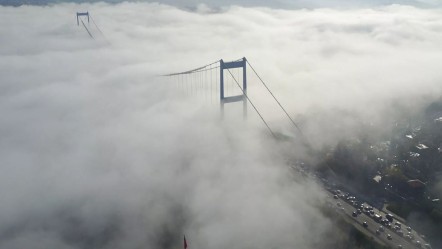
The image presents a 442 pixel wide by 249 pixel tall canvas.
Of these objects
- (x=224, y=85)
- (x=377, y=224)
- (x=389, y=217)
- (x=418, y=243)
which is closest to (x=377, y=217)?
(x=377, y=224)

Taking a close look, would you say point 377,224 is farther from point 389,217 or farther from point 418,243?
point 418,243

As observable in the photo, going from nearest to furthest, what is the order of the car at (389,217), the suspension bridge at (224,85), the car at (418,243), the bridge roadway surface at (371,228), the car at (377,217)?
the car at (418,243) → the bridge roadway surface at (371,228) → the car at (377,217) → the car at (389,217) → the suspension bridge at (224,85)

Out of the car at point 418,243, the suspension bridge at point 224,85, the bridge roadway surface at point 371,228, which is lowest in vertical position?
the car at point 418,243

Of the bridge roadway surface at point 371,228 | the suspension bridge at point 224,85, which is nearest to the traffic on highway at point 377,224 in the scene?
the bridge roadway surface at point 371,228

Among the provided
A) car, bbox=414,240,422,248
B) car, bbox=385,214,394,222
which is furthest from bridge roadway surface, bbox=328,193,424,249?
car, bbox=385,214,394,222

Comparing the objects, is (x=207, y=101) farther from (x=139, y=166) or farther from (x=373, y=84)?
(x=373, y=84)

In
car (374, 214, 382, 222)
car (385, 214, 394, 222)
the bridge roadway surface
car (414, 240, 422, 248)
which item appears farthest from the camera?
car (385, 214, 394, 222)

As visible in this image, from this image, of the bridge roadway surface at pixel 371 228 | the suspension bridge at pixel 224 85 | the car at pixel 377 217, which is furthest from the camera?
the suspension bridge at pixel 224 85

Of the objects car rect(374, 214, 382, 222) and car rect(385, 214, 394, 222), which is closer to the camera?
car rect(374, 214, 382, 222)

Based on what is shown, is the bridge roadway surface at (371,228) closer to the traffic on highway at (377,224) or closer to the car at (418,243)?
the traffic on highway at (377,224)

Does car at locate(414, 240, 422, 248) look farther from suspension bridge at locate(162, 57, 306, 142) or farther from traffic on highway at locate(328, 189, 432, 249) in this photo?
suspension bridge at locate(162, 57, 306, 142)

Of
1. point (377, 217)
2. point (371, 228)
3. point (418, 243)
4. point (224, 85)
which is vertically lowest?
point (418, 243)

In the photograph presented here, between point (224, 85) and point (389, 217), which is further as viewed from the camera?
point (224, 85)
